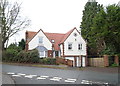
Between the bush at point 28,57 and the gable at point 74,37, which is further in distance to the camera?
the gable at point 74,37

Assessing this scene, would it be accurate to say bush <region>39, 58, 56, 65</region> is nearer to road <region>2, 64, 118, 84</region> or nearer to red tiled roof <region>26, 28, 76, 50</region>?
road <region>2, 64, 118, 84</region>

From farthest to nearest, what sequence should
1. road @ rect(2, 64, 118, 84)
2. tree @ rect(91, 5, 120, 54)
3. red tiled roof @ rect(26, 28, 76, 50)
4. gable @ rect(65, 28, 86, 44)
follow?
red tiled roof @ rect(26, 28, 76, 50), gable @ rect(65, 28, 86, 44), tree @ rect(91, 5, 120, 54), road @ rect(2, 64, 118, 84)

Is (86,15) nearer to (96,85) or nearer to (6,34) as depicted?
(6,34)

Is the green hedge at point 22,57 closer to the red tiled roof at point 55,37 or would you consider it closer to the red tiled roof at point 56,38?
the red tiled roof at point 55,37

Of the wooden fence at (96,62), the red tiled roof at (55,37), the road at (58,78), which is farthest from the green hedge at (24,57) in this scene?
the red tiled roof at (55,37)

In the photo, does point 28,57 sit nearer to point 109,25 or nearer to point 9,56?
point 9,56

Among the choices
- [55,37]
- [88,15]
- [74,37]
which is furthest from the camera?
[88,15]

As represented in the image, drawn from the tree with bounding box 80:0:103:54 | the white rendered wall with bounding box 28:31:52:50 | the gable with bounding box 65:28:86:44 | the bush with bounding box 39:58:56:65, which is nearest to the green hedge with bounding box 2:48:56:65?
the bush with bounding box 39:58:56:65

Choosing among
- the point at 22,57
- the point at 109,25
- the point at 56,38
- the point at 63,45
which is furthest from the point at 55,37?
the point at 109,25

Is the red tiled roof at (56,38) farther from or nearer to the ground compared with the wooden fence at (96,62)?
farther from the ground

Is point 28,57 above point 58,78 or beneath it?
above

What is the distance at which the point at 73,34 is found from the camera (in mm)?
34188

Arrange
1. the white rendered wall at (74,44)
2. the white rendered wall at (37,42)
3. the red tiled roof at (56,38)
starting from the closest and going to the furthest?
the white rendered wall at (74,44), the white rendered wall at (37,42), the red tiled roof at (56,38)

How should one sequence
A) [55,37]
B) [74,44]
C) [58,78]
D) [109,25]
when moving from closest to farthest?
[58,78], [109,25], [74,44], [55,37]
